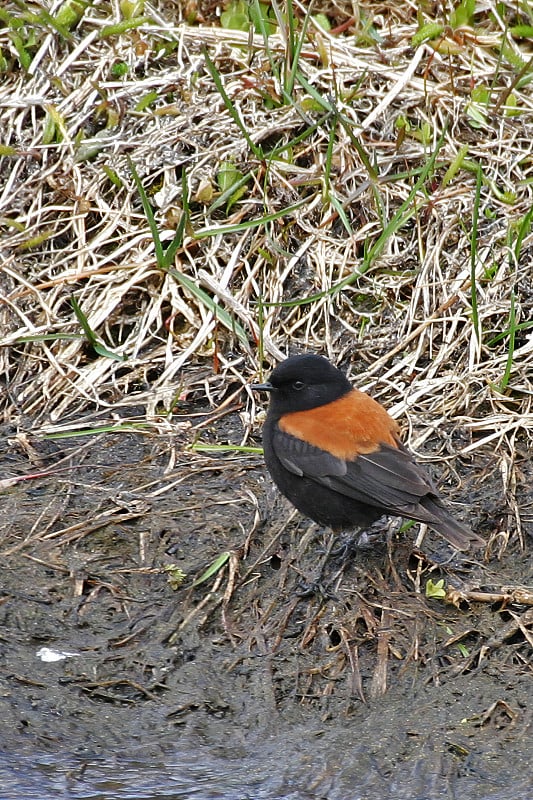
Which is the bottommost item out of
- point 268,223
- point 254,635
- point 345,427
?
point 254,635

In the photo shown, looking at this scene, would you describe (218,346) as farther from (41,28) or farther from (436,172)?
(41,28)

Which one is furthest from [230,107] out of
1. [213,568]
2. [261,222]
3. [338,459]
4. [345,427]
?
[213,568]

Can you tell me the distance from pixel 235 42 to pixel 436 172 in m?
1.67

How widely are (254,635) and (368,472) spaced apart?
950mm

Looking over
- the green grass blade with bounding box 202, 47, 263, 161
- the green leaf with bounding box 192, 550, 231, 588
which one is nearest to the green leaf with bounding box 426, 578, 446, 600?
the green leaf with bounding box 192, 550, 231, 588

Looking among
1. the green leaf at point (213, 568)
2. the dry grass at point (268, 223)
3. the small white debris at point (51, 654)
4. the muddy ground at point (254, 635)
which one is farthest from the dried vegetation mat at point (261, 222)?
the small white debris at point (51, 654)

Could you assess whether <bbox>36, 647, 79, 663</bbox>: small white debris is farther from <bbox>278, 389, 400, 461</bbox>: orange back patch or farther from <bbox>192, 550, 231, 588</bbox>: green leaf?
<bbox>278, 389, 400, 461</bbox>: orange back patch

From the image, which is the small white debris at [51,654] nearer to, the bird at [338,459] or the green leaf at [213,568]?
the green leaf at [213,568]

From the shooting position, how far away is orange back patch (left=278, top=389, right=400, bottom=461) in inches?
215

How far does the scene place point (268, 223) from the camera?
6.93 meters

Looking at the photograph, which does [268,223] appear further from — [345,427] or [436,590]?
[436,590]

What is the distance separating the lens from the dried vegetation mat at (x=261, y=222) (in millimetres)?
6328

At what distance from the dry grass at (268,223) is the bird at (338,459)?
0.66m

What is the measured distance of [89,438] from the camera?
20.4 ft
